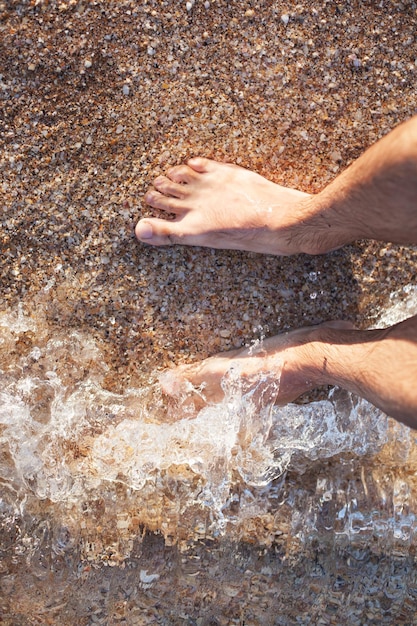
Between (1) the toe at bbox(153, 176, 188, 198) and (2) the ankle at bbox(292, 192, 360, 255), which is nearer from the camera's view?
(2) the ankle at bbox(292, 192, 360, 255)

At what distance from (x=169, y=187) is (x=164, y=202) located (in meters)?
0.06

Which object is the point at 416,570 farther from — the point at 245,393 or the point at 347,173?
the point at 347,173

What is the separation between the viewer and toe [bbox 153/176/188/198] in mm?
2324

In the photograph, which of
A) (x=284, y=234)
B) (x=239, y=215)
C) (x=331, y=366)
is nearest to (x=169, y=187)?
(x=239, y=215)

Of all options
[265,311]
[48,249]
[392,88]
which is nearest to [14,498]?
[48,249]

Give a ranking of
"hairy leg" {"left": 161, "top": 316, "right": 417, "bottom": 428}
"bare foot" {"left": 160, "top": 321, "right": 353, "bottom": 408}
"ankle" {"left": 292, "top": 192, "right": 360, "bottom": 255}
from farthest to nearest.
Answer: "bare foot" {"left": 160, "top": 321, "right": 353, "bottom": 408}
"ankle" {"left": 292, "top": 192, "right": 360, "bottom": 255}
"hairy leg" {"left": 161, "top": 316, "right": 417, "bottom": 428}

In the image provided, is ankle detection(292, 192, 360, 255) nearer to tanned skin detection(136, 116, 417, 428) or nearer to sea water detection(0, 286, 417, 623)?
tanned skin detection(136, 116, 417, 428)

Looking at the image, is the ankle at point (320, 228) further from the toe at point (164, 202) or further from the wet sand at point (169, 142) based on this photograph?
the toe at point (164, 202)

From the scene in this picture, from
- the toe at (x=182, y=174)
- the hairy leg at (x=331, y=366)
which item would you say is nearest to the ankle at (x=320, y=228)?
the hairy leg at (x=331, y=366)

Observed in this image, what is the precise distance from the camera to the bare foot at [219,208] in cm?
228

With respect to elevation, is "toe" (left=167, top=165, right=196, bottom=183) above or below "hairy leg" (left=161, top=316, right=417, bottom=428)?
above

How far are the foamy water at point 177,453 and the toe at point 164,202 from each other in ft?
1.90

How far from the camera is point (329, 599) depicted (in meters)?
2.38

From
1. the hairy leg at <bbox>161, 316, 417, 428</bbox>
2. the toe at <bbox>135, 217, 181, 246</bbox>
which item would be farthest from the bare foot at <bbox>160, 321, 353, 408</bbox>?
the toe at <bbox>135, 217, 181, 246</bbox>
